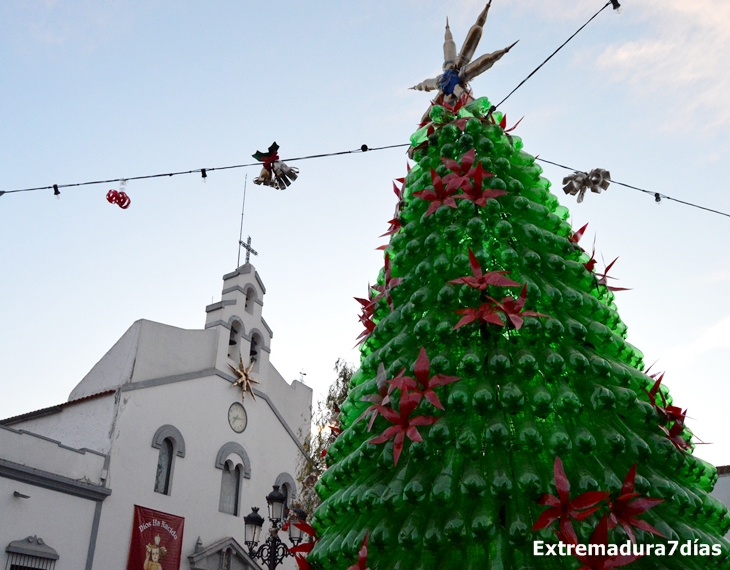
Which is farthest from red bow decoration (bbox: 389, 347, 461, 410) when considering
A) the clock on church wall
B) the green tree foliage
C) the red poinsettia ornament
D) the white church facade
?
the clock on church wall

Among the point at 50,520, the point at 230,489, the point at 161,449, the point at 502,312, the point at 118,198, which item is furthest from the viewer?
the point at 230,489

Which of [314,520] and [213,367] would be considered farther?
[213,367]

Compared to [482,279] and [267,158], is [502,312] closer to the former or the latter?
[482,279]

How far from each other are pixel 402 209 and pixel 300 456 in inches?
584

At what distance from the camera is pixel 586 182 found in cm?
509

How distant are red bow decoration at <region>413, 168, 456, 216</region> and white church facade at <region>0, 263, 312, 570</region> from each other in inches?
406

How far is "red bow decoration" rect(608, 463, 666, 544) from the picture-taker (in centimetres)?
244

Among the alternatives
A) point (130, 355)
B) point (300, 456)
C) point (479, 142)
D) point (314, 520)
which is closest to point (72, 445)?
point (130, 355)

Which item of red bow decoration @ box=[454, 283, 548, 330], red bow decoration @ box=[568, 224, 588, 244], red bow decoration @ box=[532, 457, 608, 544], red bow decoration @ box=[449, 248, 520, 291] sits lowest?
red bow decoration @ box=[532, 457, 608, 544]

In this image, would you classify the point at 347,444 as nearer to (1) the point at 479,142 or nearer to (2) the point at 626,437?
(2) the point at 626,437

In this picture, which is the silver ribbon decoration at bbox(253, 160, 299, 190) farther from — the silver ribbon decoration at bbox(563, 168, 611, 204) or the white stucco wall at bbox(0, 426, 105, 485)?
the white stucco wall at bbox(0, 426, 105, 485)

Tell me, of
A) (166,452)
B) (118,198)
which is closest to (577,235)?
(118,198)

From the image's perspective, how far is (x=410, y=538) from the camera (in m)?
2.53

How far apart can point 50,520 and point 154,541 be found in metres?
2.46
